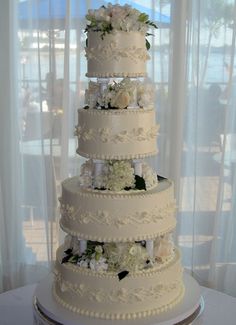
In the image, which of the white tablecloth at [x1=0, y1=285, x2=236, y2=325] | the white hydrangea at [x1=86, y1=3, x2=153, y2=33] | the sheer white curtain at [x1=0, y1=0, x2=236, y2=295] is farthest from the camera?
the sheer white curtain at [x1=0, y1=0, x2=236, y2=295]

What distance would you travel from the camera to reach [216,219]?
122 inches

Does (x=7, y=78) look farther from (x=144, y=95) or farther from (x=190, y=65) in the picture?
(x=144, y=95)

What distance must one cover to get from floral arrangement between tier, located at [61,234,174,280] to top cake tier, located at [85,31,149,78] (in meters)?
0.67

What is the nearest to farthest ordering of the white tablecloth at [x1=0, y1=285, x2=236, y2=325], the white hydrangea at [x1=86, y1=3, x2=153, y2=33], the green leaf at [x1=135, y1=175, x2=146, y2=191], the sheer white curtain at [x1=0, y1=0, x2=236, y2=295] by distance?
1. the white hydrangea at [x1=86, y1=3, x2=153, y2=33]
2. the green leaf at [x1=135, y1=175, x2=146, y2=191]
3. the white tablecloth at [x1=0, y1=285, x2=236, y2=325]
4. the sheer white curtain at [x1=0, y1=0, x2=236, y2=295]

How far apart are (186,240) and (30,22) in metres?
1.68

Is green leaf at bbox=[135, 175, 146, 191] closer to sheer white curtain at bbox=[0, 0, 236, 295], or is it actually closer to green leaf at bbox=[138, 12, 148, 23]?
green leaf at bbox=[138, 12, 148, 23]

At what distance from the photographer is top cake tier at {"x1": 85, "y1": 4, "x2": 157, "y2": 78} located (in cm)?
184

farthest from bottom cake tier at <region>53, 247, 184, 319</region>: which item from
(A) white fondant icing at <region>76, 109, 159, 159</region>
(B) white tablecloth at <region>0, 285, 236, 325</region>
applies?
(A) white fondant icing at <region>76, 109, 159, 159</region>

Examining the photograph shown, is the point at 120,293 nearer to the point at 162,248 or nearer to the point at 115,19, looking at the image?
the point at 162,248

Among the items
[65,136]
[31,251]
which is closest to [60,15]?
[65,136]

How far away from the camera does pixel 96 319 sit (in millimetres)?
1901

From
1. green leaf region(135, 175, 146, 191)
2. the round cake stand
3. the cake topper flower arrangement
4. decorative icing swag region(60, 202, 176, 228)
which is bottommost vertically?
the round cake stand

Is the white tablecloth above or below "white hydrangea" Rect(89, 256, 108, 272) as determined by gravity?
below

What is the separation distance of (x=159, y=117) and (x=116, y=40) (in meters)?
1.23
